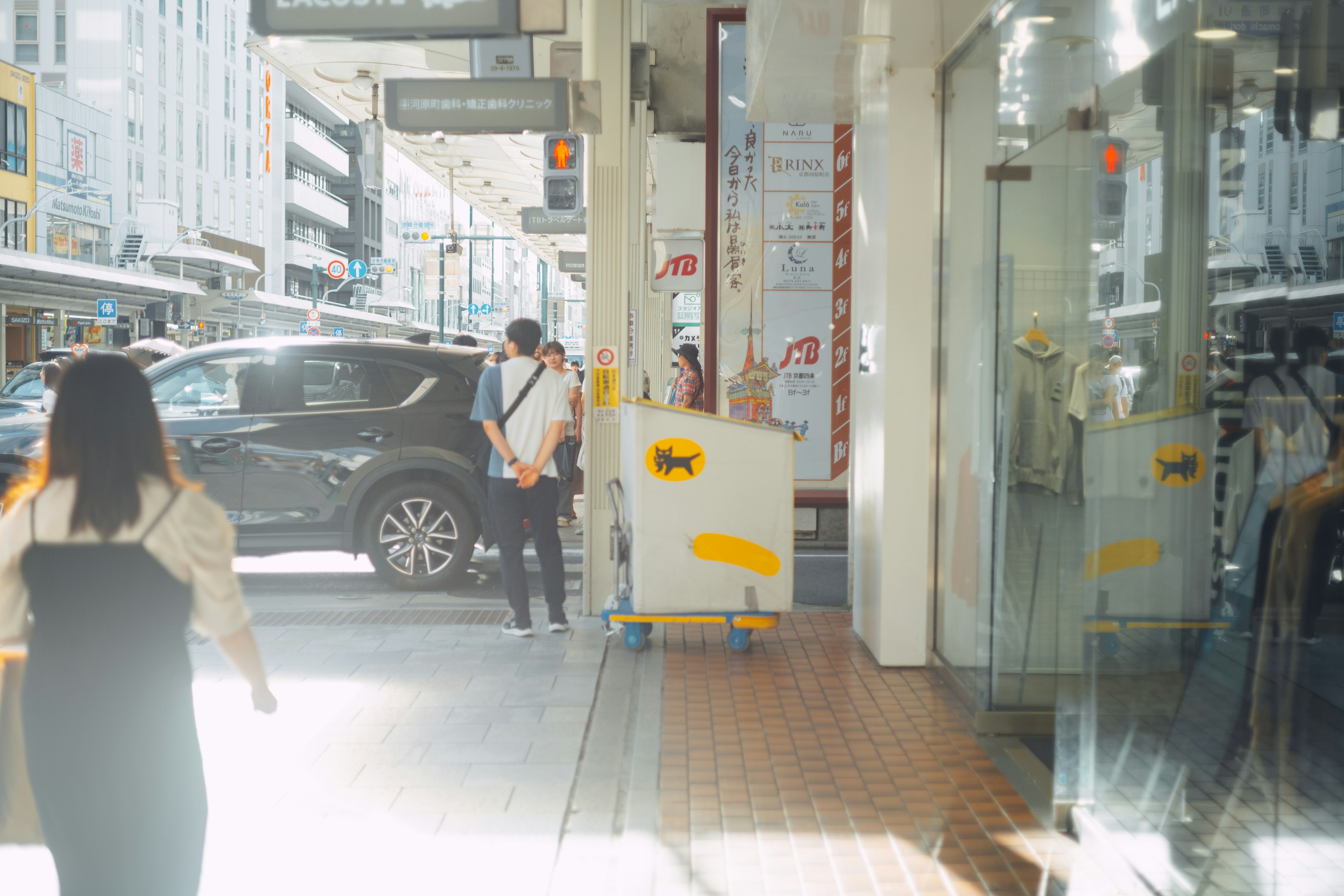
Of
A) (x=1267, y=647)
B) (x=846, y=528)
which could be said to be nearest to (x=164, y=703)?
(x=1267, y=647)

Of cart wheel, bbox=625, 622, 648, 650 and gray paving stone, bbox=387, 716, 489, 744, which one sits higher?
cart wheel, bbox=625, 622, 648, 650

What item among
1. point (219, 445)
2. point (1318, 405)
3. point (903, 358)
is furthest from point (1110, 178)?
point (219, 445)

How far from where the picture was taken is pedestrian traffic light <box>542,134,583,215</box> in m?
8.92

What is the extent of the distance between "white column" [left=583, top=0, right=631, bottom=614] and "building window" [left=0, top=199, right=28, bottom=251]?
43.5m

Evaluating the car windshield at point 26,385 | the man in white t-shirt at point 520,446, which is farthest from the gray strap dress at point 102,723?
the car windshield at point 26,385

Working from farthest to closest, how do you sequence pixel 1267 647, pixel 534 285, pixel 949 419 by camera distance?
pixel 534 285 → pixel 949 419 → pixel 1267 647

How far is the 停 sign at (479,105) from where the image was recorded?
24.4 ft

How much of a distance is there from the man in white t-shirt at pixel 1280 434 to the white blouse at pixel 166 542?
7.59ft

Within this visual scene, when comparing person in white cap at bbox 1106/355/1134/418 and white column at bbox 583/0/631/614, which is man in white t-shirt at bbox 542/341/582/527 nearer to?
white column at bbox 583/0/631/614

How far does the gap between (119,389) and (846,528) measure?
864cm

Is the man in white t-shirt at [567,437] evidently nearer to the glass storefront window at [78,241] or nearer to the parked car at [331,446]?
→ the parked car at [331,446]

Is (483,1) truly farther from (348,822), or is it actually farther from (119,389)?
(348,822)

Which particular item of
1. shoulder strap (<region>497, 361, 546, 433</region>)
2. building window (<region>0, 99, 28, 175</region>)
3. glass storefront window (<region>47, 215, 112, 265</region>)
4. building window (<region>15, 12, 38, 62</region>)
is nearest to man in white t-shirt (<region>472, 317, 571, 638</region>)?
shoulder strap (<region>497, 361, 546, 433</region>)

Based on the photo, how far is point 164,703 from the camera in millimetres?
2490
